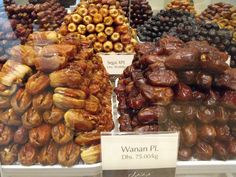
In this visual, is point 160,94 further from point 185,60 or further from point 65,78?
point 65,78

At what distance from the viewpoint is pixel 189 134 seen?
29.5 inches

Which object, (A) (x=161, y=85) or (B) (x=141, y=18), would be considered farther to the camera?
(B) (x=141, y=18)

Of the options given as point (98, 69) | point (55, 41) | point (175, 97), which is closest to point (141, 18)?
point (98, 69)

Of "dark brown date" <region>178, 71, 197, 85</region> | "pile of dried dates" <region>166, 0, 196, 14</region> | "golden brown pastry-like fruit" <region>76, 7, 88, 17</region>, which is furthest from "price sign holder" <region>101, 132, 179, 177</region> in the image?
"pile of dried dates" <region>166, 0, 196, 14</region>

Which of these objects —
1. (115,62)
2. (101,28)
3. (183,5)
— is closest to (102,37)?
(101,28)

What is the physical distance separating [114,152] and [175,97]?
0.68ft

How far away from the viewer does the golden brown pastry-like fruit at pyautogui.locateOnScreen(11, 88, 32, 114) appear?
2.37 ft

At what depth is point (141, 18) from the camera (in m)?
2.53

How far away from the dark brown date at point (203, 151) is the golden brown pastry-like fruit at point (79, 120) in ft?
0.88

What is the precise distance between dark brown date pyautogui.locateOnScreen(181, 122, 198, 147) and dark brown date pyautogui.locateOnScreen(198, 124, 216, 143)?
0.01 meters

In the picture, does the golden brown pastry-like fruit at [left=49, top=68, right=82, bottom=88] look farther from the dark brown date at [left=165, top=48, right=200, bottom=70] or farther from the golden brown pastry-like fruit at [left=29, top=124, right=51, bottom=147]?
the dark brown date at [left=165, top=48, right=200, bottom=70]

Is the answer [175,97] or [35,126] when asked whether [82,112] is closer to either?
[35,126]

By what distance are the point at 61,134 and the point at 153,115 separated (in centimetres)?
22

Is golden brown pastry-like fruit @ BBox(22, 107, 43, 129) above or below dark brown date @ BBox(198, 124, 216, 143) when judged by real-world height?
above
